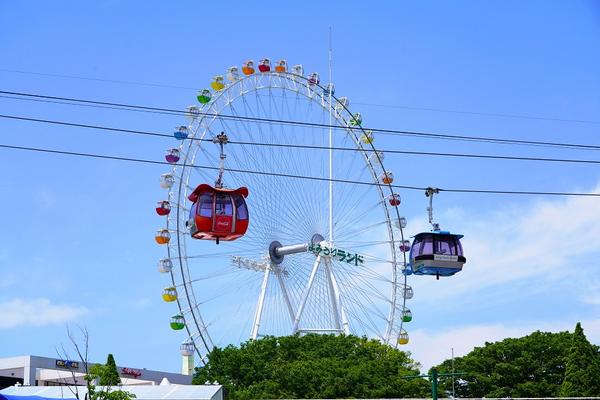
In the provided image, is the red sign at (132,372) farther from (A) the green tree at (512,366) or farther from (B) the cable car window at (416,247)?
(B) the cable car window at (416,247)

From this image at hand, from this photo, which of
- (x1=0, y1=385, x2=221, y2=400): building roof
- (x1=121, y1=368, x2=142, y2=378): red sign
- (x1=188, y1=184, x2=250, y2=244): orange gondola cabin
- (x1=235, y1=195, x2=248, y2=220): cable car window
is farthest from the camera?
(x1=121, y1=368, x2=142, y2=378): red sign

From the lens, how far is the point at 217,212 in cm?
3128

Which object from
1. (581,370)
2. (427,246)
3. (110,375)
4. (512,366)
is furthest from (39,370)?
(427,246)

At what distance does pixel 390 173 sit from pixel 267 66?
980cm

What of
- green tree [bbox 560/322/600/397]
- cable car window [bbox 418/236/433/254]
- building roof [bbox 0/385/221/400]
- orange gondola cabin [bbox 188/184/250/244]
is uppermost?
orange gondola cabin [bbox 188/184/250/244]

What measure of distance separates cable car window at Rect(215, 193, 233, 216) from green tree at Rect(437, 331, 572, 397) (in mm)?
33913

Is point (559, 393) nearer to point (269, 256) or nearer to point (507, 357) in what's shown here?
point (507, 357)

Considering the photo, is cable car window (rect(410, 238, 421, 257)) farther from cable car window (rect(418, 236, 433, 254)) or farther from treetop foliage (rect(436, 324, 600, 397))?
treetop foliage (rect(436, 324, 600, 397))

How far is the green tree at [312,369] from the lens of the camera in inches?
2207

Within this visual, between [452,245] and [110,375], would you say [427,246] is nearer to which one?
[452,245]

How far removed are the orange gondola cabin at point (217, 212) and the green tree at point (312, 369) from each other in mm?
25046

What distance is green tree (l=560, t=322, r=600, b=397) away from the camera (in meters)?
57.1

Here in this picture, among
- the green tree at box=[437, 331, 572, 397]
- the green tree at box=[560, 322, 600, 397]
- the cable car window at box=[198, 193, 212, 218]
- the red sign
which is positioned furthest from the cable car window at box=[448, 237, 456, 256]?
the red sign

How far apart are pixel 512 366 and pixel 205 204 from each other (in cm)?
3642
